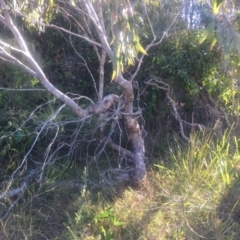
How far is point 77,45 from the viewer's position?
7.93m

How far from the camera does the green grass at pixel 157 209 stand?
500cm

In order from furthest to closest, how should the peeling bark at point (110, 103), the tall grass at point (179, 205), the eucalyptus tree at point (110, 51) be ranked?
the peeling bark at point (110, 103) < the tall grass at point (179, 205) < the eucalyptus tree at point (110, 51)

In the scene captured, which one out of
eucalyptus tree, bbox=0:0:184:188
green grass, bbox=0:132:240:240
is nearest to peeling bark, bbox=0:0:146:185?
eucalyptus tree, bbox=0:0:184:188

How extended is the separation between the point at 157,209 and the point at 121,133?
117 cm

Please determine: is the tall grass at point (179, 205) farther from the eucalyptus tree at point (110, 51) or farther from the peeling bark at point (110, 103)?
the eucalyptus tree at point (110, 51)

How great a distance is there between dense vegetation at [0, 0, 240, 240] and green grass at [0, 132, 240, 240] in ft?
0.04

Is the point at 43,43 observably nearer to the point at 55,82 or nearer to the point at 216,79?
the point at 55,82

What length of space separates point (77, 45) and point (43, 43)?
0.50 m

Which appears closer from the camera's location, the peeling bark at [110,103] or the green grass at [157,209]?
the green grass at [157,209]

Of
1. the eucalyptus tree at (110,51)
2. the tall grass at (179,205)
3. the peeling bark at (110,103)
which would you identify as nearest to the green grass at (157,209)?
the tall grass at (179,205)

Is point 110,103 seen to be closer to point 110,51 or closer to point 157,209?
point 110,51

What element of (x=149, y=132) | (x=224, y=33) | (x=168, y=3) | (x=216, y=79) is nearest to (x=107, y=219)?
(x=224, y=33)

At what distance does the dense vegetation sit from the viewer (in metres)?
5.06

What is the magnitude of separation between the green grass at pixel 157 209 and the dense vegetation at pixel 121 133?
12mm
